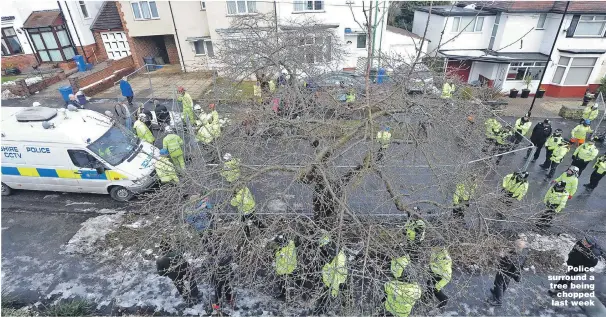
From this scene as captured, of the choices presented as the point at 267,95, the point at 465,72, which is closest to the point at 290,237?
the point at 267,95

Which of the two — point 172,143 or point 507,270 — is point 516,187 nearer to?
point 507,270

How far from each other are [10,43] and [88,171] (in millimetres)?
16772

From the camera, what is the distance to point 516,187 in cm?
696

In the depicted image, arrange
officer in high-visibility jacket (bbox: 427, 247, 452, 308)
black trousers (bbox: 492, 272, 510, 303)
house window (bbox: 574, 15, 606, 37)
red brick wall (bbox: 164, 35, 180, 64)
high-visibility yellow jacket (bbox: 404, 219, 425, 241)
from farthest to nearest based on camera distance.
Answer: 1. red brick wall (bbox: 164, 35, 180, 64)
2. house window (bbox: 574, 15, 606, 37)
3. black trousers (bbox: 492, 272, 510, 303)
4. high-visibility yellow jacket (bbox: 404, 219, 425, 241)
5. officer in high-visibility jacket (bbox: 427, 247, 452, 308)

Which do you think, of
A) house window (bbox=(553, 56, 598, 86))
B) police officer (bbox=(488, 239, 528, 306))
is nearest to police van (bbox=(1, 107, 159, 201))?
police officer (bbox=(488, 239, 528, 306))

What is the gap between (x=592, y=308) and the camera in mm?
5695

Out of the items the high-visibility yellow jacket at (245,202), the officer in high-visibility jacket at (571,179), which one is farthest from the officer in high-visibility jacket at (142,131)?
the officer in high-visibility jacket at (571,179)

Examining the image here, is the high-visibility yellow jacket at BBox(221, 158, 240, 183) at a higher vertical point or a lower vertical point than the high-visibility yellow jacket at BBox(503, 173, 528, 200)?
higher

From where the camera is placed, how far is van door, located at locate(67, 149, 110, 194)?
7.71m

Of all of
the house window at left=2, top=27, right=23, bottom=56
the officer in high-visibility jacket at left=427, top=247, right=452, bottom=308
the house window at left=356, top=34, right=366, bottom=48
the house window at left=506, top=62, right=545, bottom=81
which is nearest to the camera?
the officer in high-visibility jacket at left=427, top=247, right=452, bottom=308

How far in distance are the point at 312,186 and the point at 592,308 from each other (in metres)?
5.50

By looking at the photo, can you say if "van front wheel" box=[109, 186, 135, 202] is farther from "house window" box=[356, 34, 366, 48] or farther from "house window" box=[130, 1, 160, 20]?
"house window" box=[356, 34, 366, 48]

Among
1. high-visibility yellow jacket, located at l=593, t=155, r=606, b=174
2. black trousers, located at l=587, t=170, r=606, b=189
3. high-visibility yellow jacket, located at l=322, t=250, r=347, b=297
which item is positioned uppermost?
high-visibility yellow jacket, located at l=322, t=250, r=347, b=297

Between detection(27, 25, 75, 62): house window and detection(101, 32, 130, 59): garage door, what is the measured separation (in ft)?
6.03
